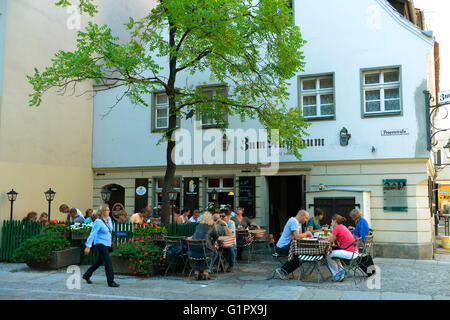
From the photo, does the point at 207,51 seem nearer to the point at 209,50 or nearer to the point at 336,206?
the point at 209,50

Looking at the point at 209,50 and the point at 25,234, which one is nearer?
the point at 209,50

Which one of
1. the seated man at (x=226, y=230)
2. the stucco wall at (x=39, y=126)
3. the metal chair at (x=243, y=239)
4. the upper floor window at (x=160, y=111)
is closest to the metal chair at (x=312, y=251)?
the seated man at (x=226, y=230)

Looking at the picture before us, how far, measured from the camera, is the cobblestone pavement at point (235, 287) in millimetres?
7906

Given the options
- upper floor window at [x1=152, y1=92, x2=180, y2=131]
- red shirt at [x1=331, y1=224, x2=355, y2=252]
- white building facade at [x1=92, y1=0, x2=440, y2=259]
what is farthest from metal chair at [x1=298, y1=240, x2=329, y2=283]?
upper floor window at [x1=152, y1=92, x2=180, y2=131]

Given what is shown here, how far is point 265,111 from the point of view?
41.3ft

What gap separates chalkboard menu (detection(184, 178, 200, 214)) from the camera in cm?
1634

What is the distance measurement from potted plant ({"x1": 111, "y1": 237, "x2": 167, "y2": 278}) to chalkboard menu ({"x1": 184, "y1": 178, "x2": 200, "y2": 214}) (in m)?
5.83

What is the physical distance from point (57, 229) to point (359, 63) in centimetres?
1074

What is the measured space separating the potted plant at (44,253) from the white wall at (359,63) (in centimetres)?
732

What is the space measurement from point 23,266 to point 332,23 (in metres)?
12.3

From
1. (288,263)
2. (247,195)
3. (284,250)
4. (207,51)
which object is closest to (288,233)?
(284,250)

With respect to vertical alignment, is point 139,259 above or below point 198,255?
below

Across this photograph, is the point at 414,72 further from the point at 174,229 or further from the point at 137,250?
the point at 137,250

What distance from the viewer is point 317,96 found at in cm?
1481
